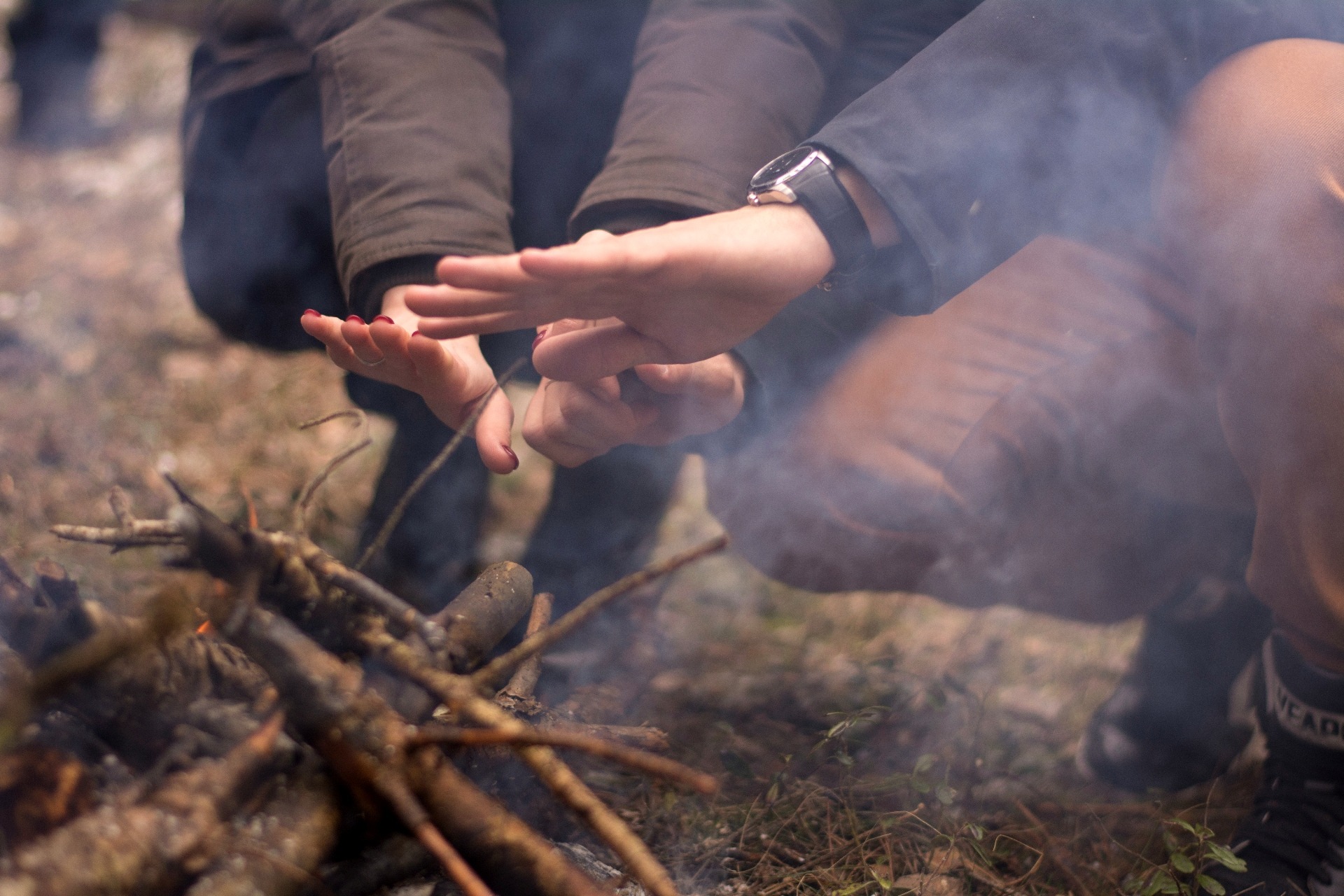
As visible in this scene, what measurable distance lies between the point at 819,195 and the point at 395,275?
0.81 meters

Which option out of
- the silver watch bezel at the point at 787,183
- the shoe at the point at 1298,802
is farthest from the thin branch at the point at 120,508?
the shoe at the point at 1298,802

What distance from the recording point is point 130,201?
10.7 ft

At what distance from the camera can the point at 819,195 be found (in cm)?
122

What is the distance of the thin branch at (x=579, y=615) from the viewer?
2.82 ft

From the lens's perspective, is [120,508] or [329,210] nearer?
[120,508]

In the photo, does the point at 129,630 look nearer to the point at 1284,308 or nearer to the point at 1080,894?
the point at 1080,894

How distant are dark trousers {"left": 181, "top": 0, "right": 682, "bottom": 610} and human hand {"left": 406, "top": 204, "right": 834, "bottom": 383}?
557 millimetres

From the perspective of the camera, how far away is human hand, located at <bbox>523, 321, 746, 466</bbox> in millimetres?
1328

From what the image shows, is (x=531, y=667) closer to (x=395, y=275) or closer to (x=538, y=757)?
(x=538, y=757)

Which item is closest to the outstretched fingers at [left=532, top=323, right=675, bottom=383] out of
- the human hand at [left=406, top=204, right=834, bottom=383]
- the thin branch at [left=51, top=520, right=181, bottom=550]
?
the human hand at [left=406, top=204, right=834, bottom=383]

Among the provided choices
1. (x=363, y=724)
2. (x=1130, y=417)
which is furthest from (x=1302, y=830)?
(x=363, y=724)

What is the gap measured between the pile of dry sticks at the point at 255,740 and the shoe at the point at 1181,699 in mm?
1482

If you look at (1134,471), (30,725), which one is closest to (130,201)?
(30,725)

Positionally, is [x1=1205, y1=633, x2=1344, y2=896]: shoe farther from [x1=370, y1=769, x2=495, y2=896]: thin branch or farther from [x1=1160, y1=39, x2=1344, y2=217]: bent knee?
[x1=370, y1=769, x2=495, y2=896]: thin branch
